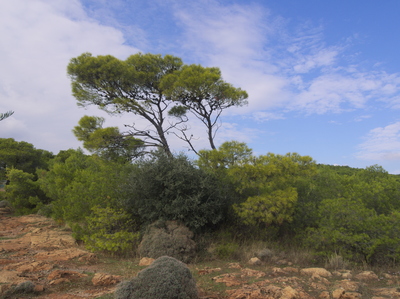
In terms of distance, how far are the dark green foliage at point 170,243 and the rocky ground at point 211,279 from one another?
55cm

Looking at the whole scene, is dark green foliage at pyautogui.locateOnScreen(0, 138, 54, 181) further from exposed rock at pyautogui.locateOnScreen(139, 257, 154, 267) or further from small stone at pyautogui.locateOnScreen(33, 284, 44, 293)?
small stone at pyautogui.locateOnScreen(33, 284, 44, 293)

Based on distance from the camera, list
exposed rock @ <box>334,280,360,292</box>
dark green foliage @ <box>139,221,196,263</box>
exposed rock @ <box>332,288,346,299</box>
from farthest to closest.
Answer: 1. dark green foliage @ <box>139,221,196,263</box>
2. exposed rock @ <box>334,280,360,292</box>
3. exposed rock @ <box>332,288,346,299</box>

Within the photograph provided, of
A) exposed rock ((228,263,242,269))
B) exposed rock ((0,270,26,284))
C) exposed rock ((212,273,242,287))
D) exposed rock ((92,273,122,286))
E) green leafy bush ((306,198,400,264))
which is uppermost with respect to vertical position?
green leafy bush ((306,198,400,264))

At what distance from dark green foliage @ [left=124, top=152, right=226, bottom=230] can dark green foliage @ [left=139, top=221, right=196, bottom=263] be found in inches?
22.9

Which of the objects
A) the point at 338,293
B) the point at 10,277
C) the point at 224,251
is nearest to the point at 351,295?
the point at 338,293

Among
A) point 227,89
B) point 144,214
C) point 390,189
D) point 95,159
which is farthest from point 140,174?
point 390,189

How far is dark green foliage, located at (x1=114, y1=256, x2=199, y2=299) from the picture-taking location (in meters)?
4.51

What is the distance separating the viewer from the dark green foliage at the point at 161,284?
451cm

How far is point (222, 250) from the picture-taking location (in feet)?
28.7

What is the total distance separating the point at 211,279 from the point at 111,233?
4.79 meters

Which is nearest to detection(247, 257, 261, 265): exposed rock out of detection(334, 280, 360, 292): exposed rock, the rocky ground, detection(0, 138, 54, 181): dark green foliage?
the rocky ground

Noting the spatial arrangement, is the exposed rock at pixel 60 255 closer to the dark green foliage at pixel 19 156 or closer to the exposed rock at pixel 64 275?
the exposed rock at pixel 64 275

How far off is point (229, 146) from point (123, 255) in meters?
5.08

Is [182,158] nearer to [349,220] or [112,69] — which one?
[349,220]
